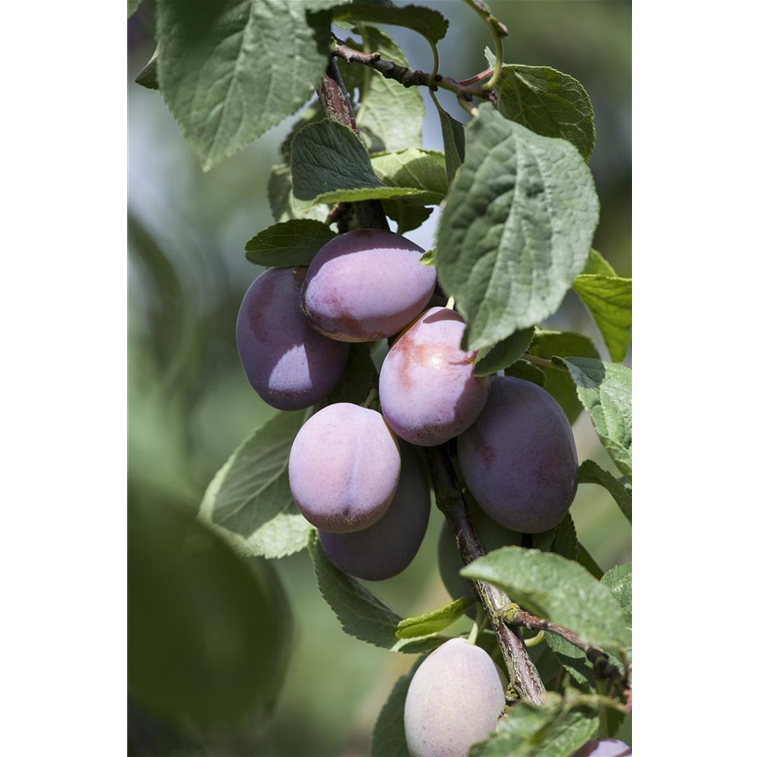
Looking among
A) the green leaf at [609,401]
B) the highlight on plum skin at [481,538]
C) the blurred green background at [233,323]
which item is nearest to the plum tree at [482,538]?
the highlight on plum skin at [481,538]

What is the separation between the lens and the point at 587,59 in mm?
1304

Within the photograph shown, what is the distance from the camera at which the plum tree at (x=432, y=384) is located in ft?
1.37

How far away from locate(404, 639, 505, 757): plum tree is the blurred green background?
1.52 ft

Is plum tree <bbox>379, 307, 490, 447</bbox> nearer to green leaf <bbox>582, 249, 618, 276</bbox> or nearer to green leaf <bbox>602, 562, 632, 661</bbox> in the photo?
green leaf <bbox>602, 562, 632, 661</bbox>

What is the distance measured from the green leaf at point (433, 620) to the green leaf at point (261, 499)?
12 centimetres

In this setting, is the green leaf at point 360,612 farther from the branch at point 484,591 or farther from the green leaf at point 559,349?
the green leaf at point 559,349

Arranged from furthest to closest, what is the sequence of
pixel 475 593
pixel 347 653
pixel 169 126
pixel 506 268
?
pixel 347 653, pixel 169 126, pixel 475 593, pixel 506 268

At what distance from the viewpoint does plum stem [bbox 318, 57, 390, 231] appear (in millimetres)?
480

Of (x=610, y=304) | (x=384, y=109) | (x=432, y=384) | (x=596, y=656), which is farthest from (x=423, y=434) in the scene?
(x=384, y=109)

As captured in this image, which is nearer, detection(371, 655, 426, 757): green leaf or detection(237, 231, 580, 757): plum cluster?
detection(237, 231, 580, 757): plum cluster

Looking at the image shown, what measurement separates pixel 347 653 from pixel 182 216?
797 mm

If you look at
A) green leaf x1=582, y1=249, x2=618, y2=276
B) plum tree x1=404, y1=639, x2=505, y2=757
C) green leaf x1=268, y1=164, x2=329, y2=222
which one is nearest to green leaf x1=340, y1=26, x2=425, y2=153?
green leaf x1=268, y1=164, x2=329, y2=222

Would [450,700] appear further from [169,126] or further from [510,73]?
[169,126]
